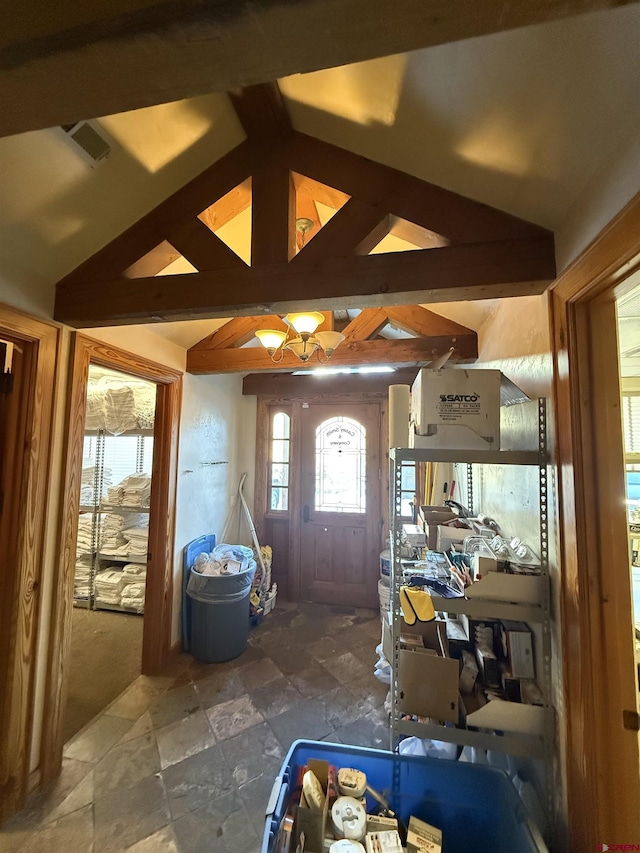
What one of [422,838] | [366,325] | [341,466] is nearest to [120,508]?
[341,466]

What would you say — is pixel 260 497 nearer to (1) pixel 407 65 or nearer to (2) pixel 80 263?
(2) pixel 80 263

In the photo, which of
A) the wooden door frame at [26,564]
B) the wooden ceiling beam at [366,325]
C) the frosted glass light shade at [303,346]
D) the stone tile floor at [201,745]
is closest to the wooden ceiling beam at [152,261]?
the wooden door frame at [26,564]

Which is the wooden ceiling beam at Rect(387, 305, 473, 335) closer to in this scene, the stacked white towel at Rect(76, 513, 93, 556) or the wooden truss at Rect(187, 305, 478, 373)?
the wooden truss at Rect(187, 305, 478, 373)

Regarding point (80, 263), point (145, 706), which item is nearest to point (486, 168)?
point (80, 263)

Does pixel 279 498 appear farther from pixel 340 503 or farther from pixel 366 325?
pixel 366 325

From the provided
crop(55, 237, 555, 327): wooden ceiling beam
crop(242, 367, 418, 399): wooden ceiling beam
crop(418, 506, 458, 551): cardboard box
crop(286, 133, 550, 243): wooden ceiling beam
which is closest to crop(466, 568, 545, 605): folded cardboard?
crop(418, 506, 458, 551): cardboard box

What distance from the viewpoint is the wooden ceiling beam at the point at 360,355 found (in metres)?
2.23

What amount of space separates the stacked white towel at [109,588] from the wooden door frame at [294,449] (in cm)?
145

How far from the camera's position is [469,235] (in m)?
1.18

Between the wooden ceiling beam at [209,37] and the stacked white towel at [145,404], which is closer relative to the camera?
the wooden ceiling beam at [209,37]

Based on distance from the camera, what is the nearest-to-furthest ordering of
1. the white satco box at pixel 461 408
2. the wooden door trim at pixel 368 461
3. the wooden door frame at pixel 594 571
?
the wooden door frame at pixel 594 571
the white satco box at pixel 461 408
the wooden door trim at pixel 368 461

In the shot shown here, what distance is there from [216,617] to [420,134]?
116 inches

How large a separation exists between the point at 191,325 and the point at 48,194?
1115mm

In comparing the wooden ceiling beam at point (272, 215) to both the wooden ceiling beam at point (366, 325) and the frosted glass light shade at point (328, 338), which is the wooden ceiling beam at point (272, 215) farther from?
the wooden ceiling beam at point (366, 325)
